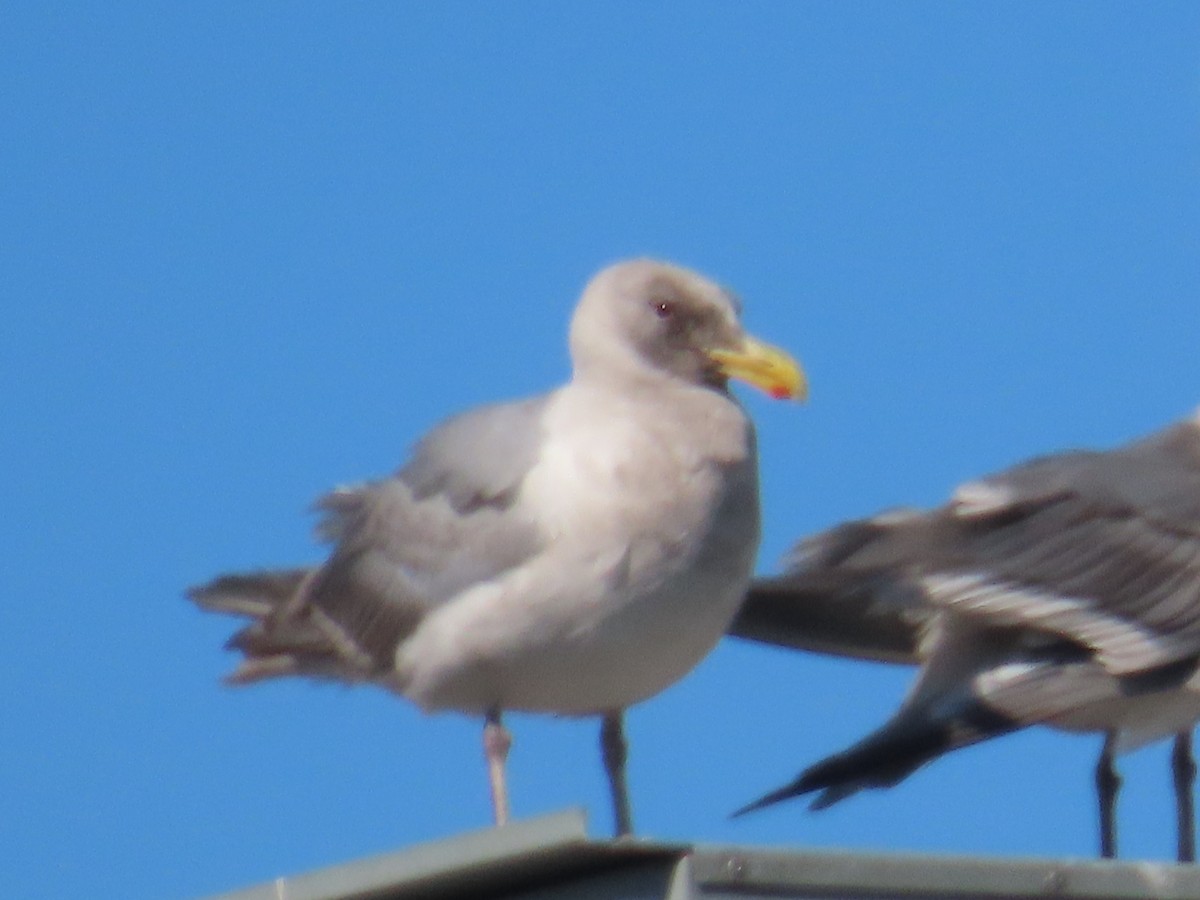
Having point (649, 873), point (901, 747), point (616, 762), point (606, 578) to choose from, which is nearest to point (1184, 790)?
point (901, 747)

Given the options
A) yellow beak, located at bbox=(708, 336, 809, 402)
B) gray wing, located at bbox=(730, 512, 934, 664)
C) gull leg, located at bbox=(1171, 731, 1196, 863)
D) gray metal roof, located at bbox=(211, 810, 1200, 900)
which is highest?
yellow beak, located at bbox=(708, 336, 809, 402)

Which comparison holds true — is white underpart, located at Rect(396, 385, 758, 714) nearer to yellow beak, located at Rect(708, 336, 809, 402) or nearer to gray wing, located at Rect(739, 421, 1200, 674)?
yellow beak, located at Rect(708, 336, 809, 402)

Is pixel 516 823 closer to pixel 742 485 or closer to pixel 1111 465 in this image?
pixel 742 485

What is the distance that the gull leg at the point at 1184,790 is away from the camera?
24.4 feet

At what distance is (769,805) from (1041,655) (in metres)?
0.80

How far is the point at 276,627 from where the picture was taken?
6.76 metres

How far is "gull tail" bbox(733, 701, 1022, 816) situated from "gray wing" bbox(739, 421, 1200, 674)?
212 millimetres

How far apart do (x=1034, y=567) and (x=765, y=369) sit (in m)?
0.95

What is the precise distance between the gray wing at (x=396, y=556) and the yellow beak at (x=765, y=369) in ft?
1.44

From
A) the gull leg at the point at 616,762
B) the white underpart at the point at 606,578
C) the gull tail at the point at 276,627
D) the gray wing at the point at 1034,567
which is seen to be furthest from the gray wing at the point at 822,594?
the gull tail at the point at 276,627

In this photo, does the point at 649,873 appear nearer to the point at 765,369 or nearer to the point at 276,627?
the point at 765,369

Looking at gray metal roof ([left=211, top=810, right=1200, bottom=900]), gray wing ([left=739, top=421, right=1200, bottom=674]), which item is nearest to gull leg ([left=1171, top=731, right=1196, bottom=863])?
gray wing ([left=739, top=421, right=1200, bottom=674])

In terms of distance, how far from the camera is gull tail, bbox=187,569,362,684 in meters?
6.64

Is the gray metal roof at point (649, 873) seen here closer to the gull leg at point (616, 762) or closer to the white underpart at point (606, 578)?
the white underpart at point (606, 578)
